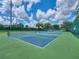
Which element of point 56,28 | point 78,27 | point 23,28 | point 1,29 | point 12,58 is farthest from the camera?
point 56,28

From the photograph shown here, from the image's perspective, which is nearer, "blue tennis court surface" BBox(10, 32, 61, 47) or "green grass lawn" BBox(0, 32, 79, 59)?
"green grass lawn" BBox(0, 32, 79, 59)

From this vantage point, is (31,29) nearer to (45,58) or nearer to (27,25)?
(27,25)

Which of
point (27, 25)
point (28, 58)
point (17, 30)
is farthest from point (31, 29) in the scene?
point (28, 58)

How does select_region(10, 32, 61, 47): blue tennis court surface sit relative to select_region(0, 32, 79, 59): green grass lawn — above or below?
below

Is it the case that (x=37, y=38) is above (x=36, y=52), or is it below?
below

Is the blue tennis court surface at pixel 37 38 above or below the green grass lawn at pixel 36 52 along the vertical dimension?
below

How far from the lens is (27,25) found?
37.3 meters

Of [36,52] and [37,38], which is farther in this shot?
[37,38]

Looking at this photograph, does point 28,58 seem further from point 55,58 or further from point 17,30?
point 17,30

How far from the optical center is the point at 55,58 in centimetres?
507

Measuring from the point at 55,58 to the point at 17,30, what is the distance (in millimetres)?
30050

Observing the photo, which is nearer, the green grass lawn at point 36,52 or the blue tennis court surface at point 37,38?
the green grass lawn at point 36,52

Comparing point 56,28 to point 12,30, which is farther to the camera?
point 56,28

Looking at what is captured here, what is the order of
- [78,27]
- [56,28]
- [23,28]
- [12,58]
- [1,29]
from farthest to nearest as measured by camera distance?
[56,28], [23,28], [1,29], [78,27], [12,58]
